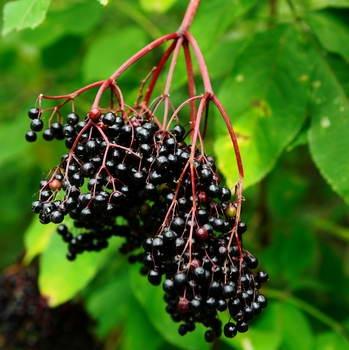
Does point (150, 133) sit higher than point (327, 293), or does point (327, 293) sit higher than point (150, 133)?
point (150, 133)

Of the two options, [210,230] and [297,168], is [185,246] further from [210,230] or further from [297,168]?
[297,168]

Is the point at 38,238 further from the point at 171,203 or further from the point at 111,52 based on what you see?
the point at 171,203

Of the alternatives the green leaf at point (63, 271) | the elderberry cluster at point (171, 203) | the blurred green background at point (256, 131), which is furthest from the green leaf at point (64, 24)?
the elderberry cluster at point (171, 203)

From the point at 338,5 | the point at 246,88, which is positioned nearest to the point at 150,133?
the point at 246,88

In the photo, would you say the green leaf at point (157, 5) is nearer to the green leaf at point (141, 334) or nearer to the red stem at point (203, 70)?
the red stem at point (203, 70)

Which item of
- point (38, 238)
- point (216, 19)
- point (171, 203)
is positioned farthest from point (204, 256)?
point (38, 238)

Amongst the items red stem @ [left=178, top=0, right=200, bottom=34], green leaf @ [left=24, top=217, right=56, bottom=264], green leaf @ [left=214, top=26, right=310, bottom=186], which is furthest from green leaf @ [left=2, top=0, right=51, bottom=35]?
green leaf @ [left=24, top=217, right=56, bottom=264]
